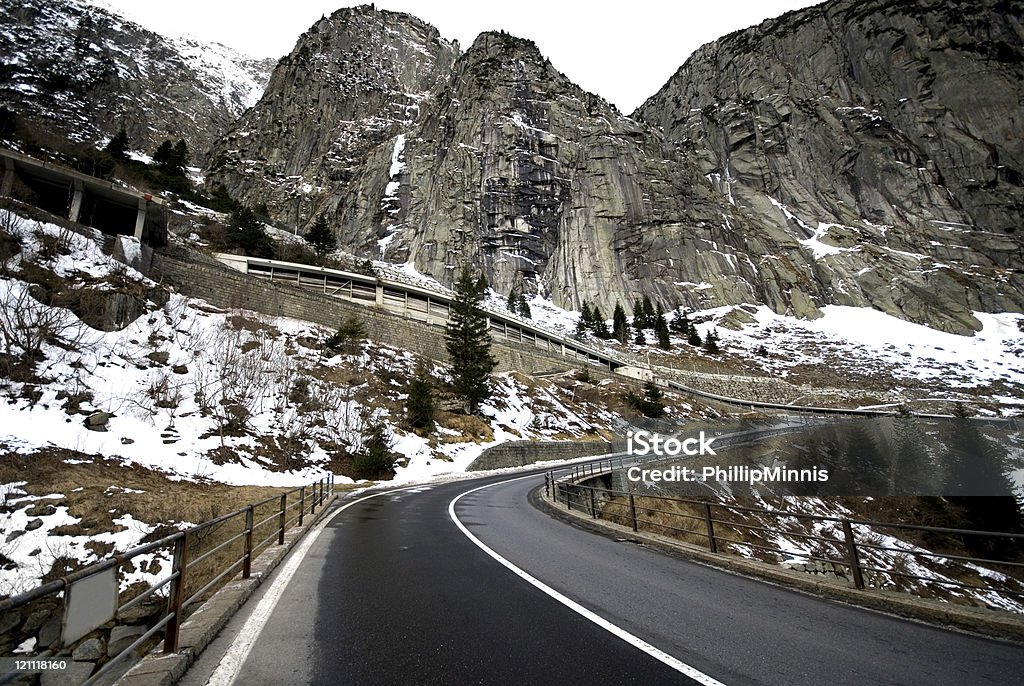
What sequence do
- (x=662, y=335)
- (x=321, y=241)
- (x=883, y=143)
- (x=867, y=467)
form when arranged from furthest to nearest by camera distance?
1. (x=883, y=143)
2. (x=662, y=335)
3. (x=321, y=241)
4. (x=867, y=467)

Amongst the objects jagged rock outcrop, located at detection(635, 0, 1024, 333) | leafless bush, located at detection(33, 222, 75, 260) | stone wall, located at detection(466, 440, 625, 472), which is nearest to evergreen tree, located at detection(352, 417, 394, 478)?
stone wall, located at detection(466, 440, 625, 472)

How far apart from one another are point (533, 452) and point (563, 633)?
105 feet

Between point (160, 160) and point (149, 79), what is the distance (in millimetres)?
155413

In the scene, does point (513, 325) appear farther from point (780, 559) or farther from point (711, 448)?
point (780, 559)

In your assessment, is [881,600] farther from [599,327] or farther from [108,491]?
[599,327]

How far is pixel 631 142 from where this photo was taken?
427 feet

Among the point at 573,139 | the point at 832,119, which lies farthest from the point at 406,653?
the point at 832,119

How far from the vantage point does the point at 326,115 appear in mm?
159000

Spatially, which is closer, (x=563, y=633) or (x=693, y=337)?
(x=563, y=633)

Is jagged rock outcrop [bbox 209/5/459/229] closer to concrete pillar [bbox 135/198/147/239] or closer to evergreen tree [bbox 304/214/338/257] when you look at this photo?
evergreen tree [bbox 304/214/338/257]

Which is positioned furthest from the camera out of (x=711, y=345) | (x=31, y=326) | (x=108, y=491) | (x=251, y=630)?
(x=711, y=345)

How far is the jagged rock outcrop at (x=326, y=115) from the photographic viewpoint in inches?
5508

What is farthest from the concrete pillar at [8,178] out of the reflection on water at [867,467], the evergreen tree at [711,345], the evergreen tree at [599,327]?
the evergreen tree at [711,345]

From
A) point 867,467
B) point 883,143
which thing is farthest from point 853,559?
point 883,143
